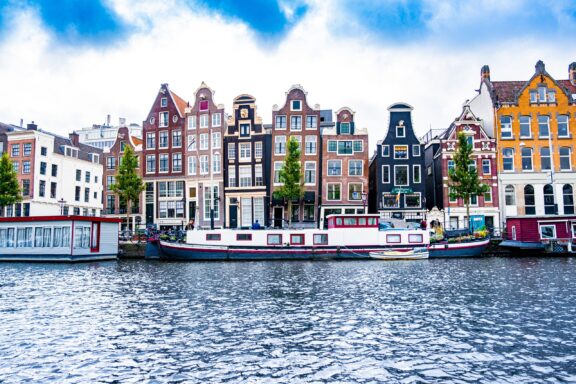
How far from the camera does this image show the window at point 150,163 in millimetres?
69938

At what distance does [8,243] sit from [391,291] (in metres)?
41.3

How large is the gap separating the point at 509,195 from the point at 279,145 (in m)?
30.6

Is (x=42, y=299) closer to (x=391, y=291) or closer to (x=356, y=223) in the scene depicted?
(x=391, y=291)

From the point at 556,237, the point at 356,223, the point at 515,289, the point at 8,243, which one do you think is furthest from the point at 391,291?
the point at 8,243

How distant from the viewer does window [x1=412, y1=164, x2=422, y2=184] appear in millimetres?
61906

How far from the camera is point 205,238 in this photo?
46.4 metres

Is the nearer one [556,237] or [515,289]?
[515,289]

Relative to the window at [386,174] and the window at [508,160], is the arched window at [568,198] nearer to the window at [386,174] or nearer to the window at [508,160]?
the window at [508,160]

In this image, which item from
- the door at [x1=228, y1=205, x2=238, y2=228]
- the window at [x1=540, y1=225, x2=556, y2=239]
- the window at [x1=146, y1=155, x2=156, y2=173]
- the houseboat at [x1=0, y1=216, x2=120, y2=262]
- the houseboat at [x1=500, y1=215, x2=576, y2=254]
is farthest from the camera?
the window at [x1=146, y1=155, x2=156, y2=173]

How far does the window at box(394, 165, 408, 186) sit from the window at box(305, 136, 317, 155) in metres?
11.2

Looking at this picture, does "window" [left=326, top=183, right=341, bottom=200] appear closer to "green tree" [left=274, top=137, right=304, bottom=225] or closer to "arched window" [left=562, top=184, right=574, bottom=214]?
"green tree" [left=274, top=137, right=304, bottom=225]

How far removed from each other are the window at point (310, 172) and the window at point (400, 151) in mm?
10935

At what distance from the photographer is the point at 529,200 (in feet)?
200

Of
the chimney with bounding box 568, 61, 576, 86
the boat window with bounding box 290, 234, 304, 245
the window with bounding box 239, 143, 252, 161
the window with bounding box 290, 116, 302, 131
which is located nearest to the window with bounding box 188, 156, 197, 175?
the window with bounding box 239, 143, 252, 161
